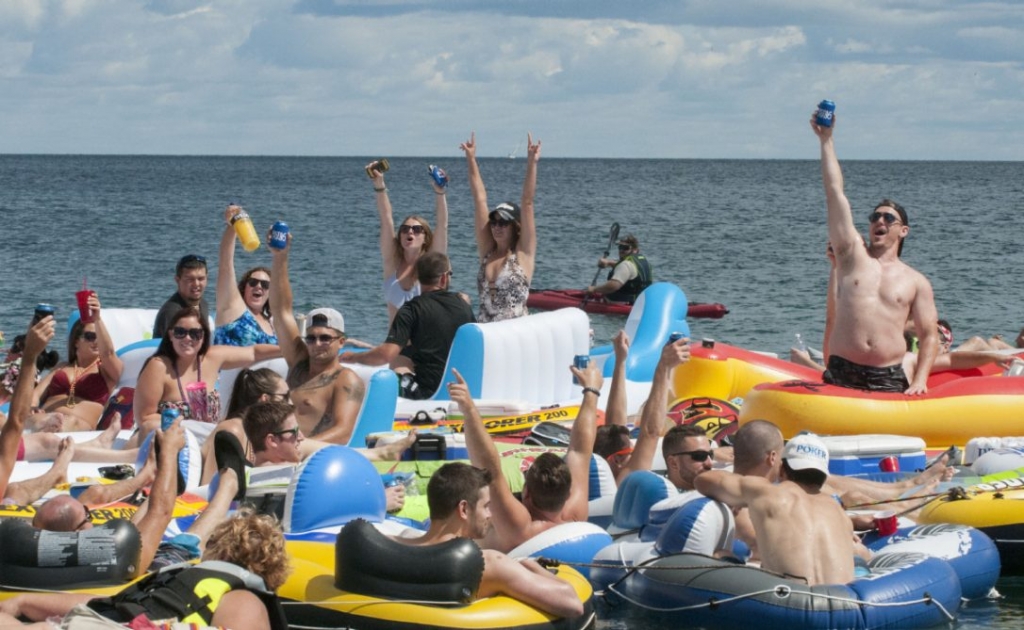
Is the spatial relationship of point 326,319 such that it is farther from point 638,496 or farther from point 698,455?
point 698,455

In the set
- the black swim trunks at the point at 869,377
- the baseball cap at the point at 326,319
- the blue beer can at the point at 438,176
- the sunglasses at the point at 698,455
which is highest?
the blue beer can at the point at 438,176

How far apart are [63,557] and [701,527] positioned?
8.93 ft

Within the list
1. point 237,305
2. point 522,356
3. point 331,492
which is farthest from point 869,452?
point 237,305

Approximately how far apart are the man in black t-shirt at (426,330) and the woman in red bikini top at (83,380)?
4.70ft

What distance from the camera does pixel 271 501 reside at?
675 centimetres

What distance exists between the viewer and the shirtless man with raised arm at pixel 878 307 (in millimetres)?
9258

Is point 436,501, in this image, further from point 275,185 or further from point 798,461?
point 275,185

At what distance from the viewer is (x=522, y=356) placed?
397 inches

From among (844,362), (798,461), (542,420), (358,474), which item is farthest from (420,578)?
(844,362)

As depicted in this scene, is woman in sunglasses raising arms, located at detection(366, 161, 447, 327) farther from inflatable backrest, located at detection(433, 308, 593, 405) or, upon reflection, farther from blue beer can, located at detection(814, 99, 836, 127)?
blue beer can, located at detection(814, 99, 836, 127)

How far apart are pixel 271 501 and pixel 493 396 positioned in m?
3.26

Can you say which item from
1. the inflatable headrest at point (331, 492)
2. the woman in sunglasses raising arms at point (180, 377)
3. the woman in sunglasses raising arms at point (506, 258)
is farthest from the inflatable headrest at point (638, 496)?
the woman in sunglasses raising arms at point (506, 258)

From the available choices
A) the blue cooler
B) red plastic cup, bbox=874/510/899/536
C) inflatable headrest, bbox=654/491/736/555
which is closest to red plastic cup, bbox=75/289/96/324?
inflatable headrest, bbox=654/491/736/555

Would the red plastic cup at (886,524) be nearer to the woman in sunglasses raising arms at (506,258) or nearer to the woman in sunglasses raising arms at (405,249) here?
the woman in sunglasses raising arms at (506,258)
